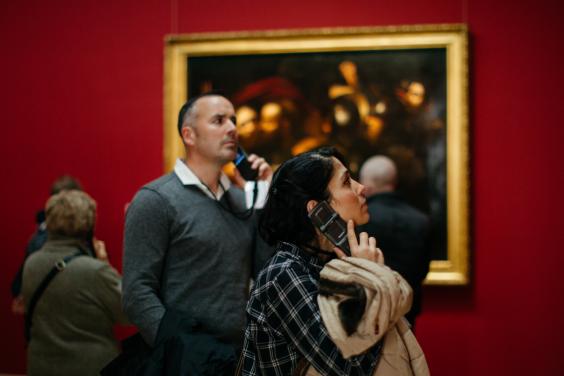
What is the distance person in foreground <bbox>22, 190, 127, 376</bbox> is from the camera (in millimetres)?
3105

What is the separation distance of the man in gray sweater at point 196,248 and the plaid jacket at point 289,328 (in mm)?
701

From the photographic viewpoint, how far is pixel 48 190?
5086 mm

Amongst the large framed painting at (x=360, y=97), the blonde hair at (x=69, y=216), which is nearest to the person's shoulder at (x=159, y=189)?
the blonde hair at (x=69, y=216)

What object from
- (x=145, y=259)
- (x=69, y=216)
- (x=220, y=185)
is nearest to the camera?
(x=145, y=259)

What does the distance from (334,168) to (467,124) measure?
263 cm

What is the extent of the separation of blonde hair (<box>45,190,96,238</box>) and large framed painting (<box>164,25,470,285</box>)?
1.59m

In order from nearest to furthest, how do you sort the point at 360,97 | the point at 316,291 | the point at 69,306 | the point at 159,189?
the point at 316,291
the point at 159,189
the point at 69,306
the point at 360,97

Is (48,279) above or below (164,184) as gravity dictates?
below

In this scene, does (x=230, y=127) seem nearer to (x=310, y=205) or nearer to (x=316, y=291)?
(x=310, y=205)

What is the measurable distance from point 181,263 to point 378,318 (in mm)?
1138

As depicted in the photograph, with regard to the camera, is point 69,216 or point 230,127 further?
point 69,216

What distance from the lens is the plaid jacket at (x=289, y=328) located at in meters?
1.80

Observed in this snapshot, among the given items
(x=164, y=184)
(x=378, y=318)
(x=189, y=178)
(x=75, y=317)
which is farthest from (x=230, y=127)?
(x=378, y=318)

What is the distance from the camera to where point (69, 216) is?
3215 millimetres
